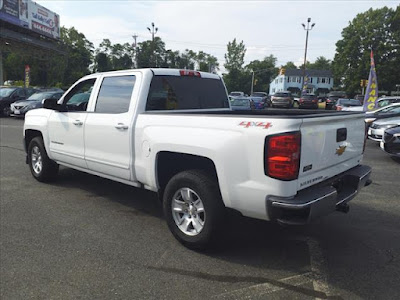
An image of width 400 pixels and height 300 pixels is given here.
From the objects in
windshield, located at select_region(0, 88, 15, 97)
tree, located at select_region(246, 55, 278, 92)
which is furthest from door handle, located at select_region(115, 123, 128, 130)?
tree, located at select_region(246, 55, 278, 92)

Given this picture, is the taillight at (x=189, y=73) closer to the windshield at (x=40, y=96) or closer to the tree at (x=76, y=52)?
the windshield at (x=40, y=96)

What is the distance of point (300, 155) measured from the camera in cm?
301

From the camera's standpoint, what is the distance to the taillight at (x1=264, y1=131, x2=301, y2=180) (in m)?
2.95

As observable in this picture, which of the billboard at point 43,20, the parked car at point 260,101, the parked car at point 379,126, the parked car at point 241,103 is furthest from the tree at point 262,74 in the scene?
the parked car at point 379,126

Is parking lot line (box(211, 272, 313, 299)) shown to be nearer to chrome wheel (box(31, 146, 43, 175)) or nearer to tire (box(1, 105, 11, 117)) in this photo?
chrome wheel (box(31, 146, 43, 175))

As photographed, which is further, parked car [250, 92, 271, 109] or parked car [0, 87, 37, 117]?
parked car [250, 92, 271, 109]

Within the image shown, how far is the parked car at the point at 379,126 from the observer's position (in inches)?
405

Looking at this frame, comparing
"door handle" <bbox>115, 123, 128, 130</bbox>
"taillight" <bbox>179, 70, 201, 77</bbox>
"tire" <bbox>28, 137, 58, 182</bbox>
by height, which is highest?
"taillight" <bbox>179, 70, 201, 77</bbox>

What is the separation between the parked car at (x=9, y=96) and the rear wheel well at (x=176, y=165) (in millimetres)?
18655

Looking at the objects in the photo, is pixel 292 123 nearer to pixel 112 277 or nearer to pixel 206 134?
pixel 206 134

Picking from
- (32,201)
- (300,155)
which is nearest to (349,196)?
(300,155)

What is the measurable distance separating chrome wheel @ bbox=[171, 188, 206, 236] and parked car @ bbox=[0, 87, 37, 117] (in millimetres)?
19065

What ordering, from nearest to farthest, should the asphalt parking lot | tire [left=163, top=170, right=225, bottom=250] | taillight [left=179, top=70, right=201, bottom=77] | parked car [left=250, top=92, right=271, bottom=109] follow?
the asphalt parking lot
tire [left=163, top=170, right=225, bottom=250]
taillight [left=179, top=70, right=201, bottom=77]
parked car [left=250, top=92, right=271, bottom=109]

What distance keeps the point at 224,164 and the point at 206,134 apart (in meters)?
0.36
